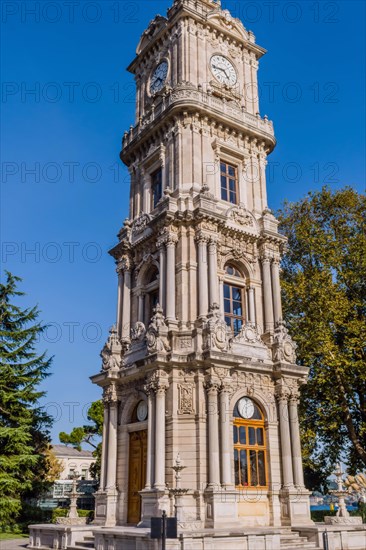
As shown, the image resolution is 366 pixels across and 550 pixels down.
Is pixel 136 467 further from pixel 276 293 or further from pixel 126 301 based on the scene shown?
pixel 276 293

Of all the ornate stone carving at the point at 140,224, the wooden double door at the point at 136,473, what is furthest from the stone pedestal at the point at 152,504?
the ornate stone carving at the point at 140,224

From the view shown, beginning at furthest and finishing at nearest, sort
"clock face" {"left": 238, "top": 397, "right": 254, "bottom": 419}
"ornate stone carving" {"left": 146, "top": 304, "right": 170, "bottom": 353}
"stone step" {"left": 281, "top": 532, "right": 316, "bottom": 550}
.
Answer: "clock face" {"left": 238, "top": 397, "right": 254, "bottom": 419} → "ornate stone carving" {"left": 146, "top": 304, "right": 170, "bottom": 353} → "stone step" {"left": 281, "top": 532, "right": 316, "bottom": 550}

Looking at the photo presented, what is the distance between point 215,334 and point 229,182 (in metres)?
8.98

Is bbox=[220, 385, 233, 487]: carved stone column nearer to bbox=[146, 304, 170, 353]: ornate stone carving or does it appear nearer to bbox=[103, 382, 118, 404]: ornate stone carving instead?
bbox=[146, 304, 170, 353]: ornate stone carving

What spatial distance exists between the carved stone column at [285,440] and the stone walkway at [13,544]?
10926 mm

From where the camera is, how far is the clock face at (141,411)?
22.7 metres

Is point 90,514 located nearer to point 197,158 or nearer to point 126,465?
point 126,465

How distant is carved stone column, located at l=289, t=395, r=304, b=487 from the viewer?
72.8 feet

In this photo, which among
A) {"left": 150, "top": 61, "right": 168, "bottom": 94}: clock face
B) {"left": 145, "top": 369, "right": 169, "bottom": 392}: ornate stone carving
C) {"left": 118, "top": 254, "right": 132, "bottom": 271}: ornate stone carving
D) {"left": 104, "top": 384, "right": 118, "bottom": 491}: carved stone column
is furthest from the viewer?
{"left": 150, "top": 61, "right": 168, "bottom": 94}: clock face

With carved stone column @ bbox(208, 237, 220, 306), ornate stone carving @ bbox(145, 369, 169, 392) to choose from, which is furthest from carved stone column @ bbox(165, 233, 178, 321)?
ornate stone carving @ bbox(145, 369, 169, 392)

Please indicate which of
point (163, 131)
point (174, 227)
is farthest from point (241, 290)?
point (163, 131)

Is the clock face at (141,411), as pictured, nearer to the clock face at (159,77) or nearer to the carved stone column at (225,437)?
the carved stone column at (225,437)

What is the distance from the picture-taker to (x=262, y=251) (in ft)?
85.0

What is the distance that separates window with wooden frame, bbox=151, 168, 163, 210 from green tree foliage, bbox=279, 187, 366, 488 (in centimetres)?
860
